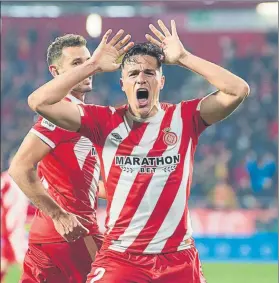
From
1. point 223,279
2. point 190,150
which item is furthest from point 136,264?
point 223,279

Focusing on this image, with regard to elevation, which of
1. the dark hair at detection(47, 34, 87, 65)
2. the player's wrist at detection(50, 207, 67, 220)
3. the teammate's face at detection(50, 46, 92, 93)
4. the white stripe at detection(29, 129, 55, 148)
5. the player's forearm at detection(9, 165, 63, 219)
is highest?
the dark hair at detection(47, 34, 87, 65)

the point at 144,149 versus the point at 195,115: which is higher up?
the point at 195,115

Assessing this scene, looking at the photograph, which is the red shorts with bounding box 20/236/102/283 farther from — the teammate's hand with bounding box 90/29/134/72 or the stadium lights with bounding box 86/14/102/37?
the stadium lights with bounding box 86/14/102/37

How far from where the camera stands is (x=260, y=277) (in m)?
13.1

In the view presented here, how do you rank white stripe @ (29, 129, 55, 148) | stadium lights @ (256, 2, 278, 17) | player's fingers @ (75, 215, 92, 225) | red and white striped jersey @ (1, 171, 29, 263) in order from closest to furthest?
white stripe @ (29, 129, 55, 148), player's fingers @ (75, 215, 92, 225), red and white striped jersey @ (1, 171, 29, 263), stadium lights @ (256, 2, 278, 17)

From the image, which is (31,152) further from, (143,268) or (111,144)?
(143,268)

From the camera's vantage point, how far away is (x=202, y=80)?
22141mm

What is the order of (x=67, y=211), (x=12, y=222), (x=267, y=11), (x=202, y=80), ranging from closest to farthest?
(x=67, y=211) < (x=12, y=222) < (x=202, y=80) < (x=267, y=11)

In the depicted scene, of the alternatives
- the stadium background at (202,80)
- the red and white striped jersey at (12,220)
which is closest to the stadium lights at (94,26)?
the stadium background at (202,80)

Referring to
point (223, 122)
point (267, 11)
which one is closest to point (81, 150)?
point (223, 122)

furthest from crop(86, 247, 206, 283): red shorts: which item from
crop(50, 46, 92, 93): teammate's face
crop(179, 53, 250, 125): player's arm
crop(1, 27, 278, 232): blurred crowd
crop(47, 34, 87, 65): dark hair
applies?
crop(1, 27, 278, 232): blurred crowd

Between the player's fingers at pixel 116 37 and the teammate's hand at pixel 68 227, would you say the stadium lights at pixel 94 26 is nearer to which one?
the teammate's hand at pixel 68 227

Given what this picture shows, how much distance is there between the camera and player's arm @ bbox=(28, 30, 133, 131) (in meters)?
4.70

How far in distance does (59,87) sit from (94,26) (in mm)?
17312
